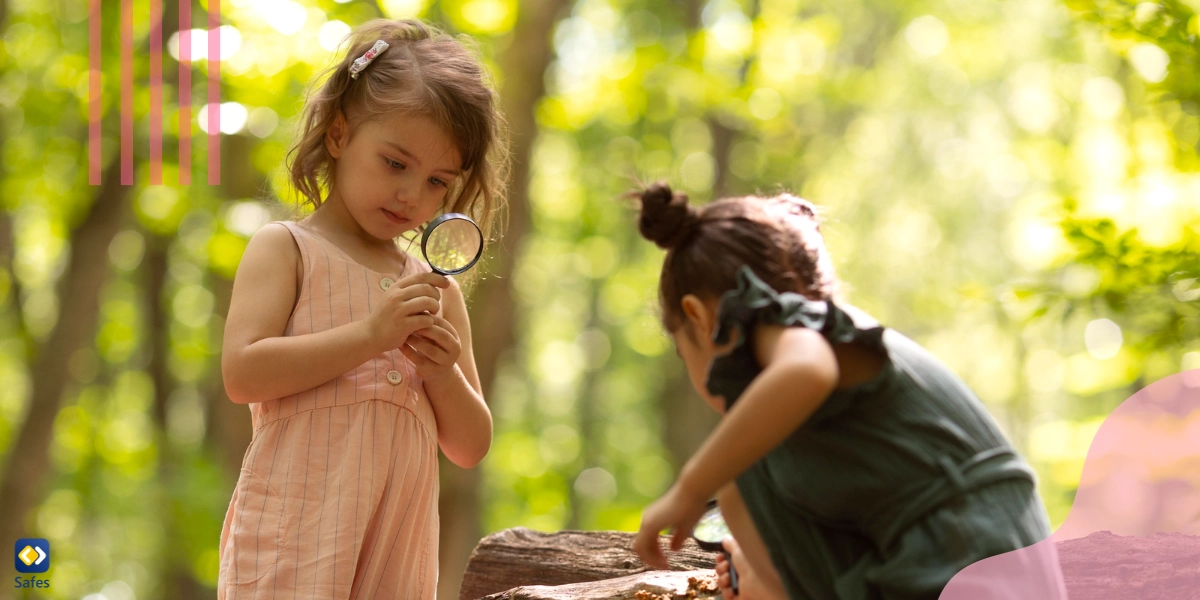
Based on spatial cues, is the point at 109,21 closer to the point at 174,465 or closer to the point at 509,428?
the point at 174,465

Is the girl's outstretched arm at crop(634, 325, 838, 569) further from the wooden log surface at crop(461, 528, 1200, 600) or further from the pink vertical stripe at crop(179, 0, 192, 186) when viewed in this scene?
the pink vertical stripe at crop(179, 0, 192, 186)

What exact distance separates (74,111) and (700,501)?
8.06m

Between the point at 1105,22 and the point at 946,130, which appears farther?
the point at 946,130

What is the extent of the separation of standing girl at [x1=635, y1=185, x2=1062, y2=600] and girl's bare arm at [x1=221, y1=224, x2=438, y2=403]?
2.29 ft

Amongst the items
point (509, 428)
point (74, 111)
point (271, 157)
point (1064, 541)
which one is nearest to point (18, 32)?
point (74, 111)

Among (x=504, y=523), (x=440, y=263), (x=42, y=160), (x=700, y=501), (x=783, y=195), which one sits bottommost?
(x=504, y=523)

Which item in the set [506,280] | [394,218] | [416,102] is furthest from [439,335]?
[506,280]

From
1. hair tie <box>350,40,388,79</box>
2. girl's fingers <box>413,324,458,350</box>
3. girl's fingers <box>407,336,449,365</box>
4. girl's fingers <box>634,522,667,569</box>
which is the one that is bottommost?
girl's fingers <box>634,522,667,569</box>

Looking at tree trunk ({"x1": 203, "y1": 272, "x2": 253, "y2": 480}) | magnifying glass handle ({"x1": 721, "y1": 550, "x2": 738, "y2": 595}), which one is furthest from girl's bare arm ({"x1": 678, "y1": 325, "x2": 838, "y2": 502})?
tree trunk ({"x1": 203, "y1": 272, "x2": 253, "y2": 480})

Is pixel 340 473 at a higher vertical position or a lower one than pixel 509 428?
higher

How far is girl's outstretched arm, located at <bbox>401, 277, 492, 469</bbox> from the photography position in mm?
2123

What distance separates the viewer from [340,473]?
2074 millimetres

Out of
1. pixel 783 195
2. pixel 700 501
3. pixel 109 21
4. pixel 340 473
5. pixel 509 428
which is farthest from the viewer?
pixel 509 428

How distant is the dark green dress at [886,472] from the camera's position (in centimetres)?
150
